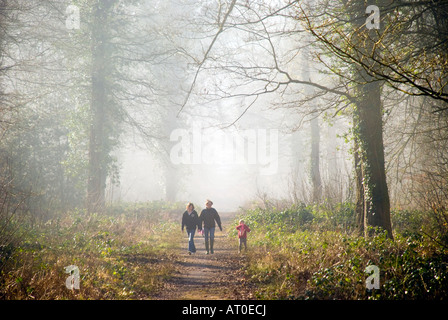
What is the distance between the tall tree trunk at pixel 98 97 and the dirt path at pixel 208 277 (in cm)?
797

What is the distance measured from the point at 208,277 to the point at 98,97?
1319cm

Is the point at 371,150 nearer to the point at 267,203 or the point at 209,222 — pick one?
the point at 209,222

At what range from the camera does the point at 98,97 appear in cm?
1734

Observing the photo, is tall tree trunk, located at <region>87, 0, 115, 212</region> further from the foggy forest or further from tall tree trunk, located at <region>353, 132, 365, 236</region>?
tall tree trunk, located at <region>353, 132, 365, 236</region>

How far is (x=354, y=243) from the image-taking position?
6.79 m

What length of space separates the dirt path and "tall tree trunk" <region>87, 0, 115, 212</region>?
7968 millimetres

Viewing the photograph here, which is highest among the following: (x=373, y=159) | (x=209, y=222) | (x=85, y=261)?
(x=373, y=159)

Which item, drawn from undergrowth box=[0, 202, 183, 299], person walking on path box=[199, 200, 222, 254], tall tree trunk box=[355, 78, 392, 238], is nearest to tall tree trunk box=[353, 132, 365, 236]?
tall tree trunk box=[355, 78, 392, 238]

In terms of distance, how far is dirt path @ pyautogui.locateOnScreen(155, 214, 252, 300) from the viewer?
253 inches

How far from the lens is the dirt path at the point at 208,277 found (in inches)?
253

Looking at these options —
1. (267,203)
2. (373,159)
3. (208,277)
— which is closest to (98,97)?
(267,203)
